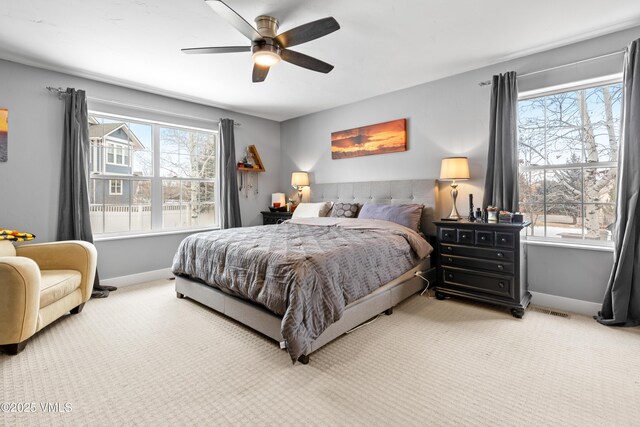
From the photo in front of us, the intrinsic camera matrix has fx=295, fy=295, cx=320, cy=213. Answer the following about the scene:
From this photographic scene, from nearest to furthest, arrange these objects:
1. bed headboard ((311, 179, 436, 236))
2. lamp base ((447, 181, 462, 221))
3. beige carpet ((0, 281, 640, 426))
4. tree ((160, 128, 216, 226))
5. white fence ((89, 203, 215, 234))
A: beige carpet ((0, 281, 640, 426)) < lamp base ((447, 181, 462, 221)) < bed headboard ((311, 179, 436, 236)) < white fence ((89, 203, 215, 234)) < tree ((160, 128, 216, 226))

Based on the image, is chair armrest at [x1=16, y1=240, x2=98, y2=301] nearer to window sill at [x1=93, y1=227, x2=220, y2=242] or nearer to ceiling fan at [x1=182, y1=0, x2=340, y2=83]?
window sill at [x1=93, y1=227, x2=220, y2=242]

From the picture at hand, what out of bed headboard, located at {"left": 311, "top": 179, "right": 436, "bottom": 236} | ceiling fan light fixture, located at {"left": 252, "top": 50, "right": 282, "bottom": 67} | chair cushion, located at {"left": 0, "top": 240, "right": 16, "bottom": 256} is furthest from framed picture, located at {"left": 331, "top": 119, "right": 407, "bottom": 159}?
chair cushion, located at {"left": 0, "top": 240, "right": 16, "bottom": 256}

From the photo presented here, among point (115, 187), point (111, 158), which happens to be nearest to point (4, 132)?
point (111, 158)

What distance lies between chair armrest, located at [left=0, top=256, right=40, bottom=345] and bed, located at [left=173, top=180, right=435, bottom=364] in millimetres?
1206

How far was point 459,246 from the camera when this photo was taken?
3119 millimetres

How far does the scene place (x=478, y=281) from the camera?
2988 mm

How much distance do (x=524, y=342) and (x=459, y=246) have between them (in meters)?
1.06

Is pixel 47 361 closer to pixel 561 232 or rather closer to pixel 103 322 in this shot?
pixel 103 322

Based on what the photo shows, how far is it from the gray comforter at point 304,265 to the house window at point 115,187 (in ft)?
5.20

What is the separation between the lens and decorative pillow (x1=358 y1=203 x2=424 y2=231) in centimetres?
352

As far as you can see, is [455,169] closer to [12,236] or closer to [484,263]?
[484,263]

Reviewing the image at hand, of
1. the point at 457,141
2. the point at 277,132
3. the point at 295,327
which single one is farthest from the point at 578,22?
the point at 277,132

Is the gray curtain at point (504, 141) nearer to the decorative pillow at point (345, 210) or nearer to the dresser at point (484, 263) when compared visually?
the dresser at point (484, 263)

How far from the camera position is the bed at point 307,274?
2035 millimetres
